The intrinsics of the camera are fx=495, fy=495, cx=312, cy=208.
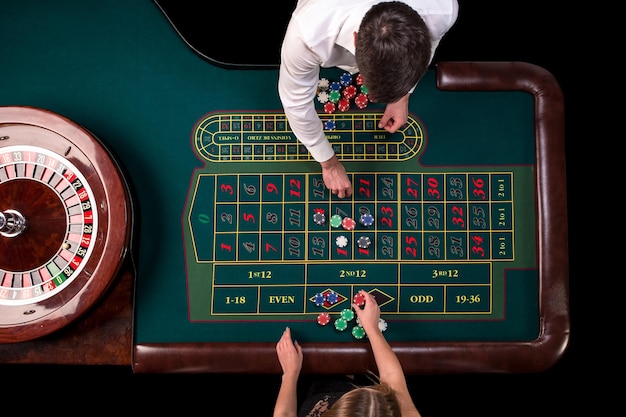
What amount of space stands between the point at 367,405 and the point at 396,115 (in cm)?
129

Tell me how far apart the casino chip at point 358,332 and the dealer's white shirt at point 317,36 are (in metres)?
0.98

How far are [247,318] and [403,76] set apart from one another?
1.37 meters

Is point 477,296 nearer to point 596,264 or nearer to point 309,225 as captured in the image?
point 309,225

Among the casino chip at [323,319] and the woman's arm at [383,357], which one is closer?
the woman's arm at [383,357]

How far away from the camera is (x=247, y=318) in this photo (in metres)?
2.36

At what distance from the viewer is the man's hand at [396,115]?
2.31 metres

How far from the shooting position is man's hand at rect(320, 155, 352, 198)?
2287 millimetres

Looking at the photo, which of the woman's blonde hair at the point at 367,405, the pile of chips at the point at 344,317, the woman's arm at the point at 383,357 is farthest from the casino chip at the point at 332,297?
the woman's blonde hair at the point at 367,405

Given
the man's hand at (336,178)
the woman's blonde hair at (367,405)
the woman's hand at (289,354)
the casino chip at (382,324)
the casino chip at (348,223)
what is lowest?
the woman's blonde hair at (367,405)

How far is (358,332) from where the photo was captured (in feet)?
7.64

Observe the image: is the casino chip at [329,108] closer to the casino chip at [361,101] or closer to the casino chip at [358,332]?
the casino chip at [361,101]

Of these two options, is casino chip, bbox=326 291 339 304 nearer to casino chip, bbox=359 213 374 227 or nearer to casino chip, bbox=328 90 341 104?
casino chip, bbox=359 213 374 227

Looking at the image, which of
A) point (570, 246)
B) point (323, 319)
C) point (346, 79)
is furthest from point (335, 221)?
Answer: point (570, 246)

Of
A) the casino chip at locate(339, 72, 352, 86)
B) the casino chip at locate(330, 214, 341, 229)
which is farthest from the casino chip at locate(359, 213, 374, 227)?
the casino chip at locate(339, 72, 352, 86)
